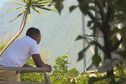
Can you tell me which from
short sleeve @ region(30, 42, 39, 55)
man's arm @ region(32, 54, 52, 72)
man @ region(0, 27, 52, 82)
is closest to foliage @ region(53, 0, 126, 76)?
man's arm @ region(32, 54, 52, 72)

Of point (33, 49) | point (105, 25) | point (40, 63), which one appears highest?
point (105, 25)

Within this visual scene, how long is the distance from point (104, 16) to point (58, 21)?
745 inches

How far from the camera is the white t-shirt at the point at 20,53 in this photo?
16.3 feet

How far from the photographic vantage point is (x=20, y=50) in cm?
506

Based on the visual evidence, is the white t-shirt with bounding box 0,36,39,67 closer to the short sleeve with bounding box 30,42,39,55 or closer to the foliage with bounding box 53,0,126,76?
the short sleeve with bounding box 30,42,39,55

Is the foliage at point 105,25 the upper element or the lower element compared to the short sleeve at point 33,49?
upper

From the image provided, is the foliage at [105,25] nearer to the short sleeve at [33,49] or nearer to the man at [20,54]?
the man at [20,54]

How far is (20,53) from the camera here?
5055mm

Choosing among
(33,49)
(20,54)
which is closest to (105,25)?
(33,49)

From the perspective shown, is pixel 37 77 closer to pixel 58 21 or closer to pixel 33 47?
pixel 33 47

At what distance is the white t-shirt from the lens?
4.97 metres

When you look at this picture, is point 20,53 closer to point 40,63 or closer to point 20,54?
point 20,54

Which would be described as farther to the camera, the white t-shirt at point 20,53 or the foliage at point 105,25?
the white t-shirt at point 20,53

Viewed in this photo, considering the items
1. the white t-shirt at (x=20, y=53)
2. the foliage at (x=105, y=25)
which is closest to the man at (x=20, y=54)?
the white t-shirt at (x=20, y=53)
